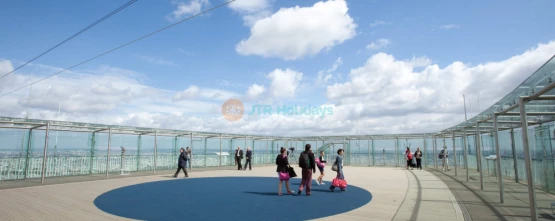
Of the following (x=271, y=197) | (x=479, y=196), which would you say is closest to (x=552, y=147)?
(x=479, y=196)

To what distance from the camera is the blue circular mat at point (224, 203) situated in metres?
6.73

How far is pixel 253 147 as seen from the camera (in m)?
26.8

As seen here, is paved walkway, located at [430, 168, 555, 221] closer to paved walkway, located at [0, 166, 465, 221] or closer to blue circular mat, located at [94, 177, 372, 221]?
paved walkway, located at [0, 166, 465, 221]

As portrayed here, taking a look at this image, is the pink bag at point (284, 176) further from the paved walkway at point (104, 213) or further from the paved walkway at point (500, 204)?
the paved walkway at point (500, 204)

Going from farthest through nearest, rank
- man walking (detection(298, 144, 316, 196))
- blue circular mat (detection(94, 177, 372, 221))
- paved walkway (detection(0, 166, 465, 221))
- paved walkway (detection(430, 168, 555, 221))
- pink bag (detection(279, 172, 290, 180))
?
pink bag (detection(279, 172, 290, 180))
man walking (detection(298, 144, 316, 196))
blue circular mat (detection(94, 177, 372, 221))
paved walkway (detection(430, 168, 555, 221))
paved walkway (detection(0, 166, 465, 221))

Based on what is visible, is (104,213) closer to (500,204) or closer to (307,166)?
(307,166)

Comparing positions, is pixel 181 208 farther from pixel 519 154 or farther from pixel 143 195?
pixel 519 154

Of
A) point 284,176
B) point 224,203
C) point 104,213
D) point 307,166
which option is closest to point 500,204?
point 307,166

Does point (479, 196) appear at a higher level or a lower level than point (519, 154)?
lower

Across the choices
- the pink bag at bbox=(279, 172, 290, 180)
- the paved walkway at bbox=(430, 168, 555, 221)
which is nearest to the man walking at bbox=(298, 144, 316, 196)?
the pink bag at bbox=(279, 172, 290, 180)

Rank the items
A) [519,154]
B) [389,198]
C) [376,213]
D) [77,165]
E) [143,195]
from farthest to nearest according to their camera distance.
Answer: [77,165] < [519,154] < [143,195] < [389,198] < [376,213]

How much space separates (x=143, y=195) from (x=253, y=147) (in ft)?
57.3

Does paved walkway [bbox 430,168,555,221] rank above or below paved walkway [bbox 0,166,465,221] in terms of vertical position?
below

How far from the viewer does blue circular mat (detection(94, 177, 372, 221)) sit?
6730 millimetres
